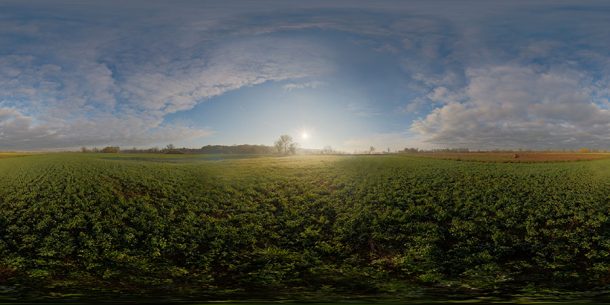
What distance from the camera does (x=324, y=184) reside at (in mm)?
43125

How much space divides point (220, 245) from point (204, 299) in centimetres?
875

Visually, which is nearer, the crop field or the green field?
the green field

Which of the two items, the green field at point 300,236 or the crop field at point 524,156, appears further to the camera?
the crop field at point 524,156

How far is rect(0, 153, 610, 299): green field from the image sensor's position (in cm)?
2169

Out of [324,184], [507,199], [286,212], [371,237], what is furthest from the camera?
[324,184]

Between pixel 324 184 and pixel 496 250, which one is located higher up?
pixel 324 184

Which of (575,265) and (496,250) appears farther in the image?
(496,250)

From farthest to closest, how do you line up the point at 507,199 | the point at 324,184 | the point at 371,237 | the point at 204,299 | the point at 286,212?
the point at 324,184 → the point at 507,199 → the point at 286,212 → the point at 371,237 → the point at 204,299

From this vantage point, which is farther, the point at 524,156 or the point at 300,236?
the point at 524,156

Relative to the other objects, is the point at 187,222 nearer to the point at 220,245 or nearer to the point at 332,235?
the point at 220,245

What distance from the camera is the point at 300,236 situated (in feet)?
94.6

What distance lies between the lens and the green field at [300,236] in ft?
71.2

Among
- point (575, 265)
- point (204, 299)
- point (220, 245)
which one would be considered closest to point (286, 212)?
point (220, 245)

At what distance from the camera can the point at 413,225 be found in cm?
3027
